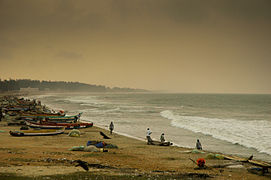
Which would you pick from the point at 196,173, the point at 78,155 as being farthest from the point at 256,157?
the point at 78,155

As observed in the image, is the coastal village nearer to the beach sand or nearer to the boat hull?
the beach sand

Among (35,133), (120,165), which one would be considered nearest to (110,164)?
(120,165)

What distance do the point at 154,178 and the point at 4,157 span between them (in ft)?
31.4

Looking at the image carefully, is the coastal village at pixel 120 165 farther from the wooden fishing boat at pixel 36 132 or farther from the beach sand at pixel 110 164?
the wooden fishing boat at pixel 36 132

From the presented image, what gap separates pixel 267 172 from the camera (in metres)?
14.9

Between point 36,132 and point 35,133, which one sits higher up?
point 36,132

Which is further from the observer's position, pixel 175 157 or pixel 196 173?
pixel 175 157

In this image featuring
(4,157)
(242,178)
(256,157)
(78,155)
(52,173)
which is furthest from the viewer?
(256,157)

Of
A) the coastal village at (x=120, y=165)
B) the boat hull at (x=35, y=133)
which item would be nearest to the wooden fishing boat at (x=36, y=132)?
the boat hull at (x=35, y=133)

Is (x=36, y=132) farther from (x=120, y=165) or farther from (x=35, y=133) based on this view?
(x=120, y=165)

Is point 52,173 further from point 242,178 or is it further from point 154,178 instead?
point 242,178

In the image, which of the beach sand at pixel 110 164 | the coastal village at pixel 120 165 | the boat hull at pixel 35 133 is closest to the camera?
the coastal village at pixel 120 165

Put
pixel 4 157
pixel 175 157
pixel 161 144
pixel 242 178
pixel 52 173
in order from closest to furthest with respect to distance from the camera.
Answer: pixel 52 173 → pixel 242 178 → pixel 4 157 → pixel 175 157 → pixel 161 144

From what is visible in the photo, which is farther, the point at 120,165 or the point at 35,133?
the point at 35,133
